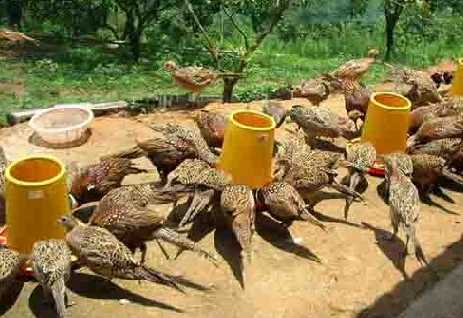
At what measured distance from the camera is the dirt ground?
464 cm

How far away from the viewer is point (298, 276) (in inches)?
199

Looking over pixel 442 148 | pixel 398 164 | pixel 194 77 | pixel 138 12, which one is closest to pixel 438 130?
pixel 442 148

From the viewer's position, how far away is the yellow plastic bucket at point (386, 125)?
6766 mm

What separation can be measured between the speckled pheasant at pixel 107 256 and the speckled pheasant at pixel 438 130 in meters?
3.52

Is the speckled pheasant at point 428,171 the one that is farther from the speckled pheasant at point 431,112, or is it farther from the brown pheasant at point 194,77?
the brown pheasant at point 194,77

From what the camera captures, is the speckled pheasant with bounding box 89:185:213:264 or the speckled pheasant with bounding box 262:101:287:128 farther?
the speckled pheasant with bounding box 262:101:287:128

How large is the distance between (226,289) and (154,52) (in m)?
10.5

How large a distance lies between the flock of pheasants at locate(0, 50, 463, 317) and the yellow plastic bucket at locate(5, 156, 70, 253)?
0.15 meters

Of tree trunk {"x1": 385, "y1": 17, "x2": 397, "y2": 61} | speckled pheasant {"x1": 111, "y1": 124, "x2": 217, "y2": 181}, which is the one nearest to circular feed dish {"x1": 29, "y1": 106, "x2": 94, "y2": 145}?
speckled pheasant {"x1": 111, "y1": 124, "x2": 217, "y2": 181}

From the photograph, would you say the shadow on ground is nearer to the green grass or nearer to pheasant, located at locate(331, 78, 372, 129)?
pheasant, located at locate(331, 78, 372, 129)

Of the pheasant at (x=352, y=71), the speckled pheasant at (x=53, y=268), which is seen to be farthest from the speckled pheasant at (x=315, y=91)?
the speckled pheasant at (x=53, y=268)

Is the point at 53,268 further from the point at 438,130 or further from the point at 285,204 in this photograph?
the point at 438,130

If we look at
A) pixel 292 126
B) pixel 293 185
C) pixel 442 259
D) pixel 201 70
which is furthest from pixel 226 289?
pixel 201 70

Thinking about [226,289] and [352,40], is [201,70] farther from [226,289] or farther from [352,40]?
[352,40]
